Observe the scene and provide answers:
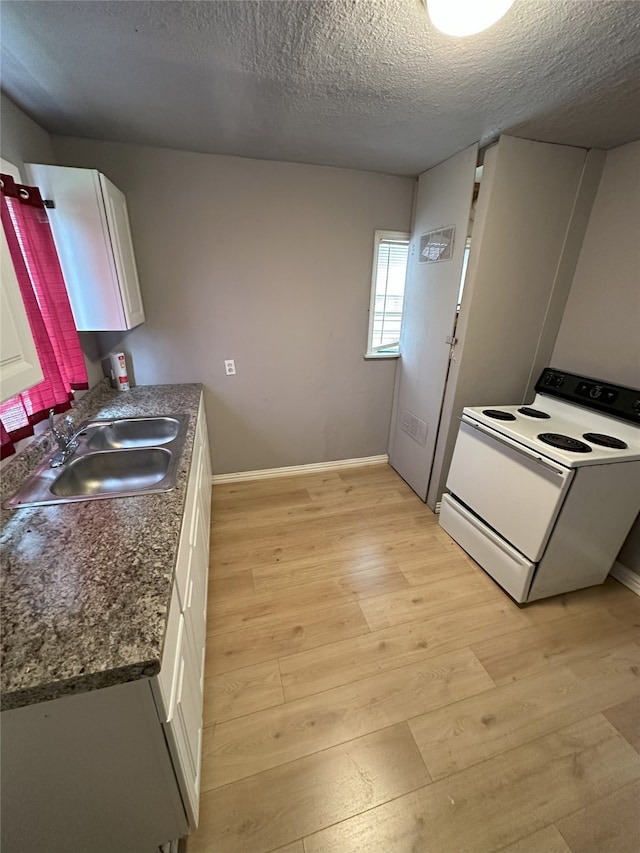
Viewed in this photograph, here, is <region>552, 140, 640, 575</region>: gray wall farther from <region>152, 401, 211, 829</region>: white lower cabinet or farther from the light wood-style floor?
<region>152, 401, 211, 829</region>: white lower cabinet

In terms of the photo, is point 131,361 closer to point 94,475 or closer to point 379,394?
point 94,475

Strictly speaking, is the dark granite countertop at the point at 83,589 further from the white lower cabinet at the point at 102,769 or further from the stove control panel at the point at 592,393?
the stove control panel at the point at 592,393

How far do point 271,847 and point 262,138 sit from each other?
3053 millimetres

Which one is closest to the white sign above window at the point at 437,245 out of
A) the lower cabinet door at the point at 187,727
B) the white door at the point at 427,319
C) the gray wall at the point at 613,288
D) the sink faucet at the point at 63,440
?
the white door at the point at 427,319

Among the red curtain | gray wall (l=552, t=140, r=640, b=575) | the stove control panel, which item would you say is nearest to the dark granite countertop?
the red curtain

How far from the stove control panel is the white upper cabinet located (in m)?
2.59

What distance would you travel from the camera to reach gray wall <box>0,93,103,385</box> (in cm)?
142

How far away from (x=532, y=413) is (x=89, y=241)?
267cm

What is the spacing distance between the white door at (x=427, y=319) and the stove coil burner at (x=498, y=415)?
373mm

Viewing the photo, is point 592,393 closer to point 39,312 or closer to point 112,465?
point 112,465

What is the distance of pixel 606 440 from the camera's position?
1739 millimetres

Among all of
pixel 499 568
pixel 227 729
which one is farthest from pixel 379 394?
pixel 227 729

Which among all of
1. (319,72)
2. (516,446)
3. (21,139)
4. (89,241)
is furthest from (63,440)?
(516,446)

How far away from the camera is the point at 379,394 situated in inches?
119
